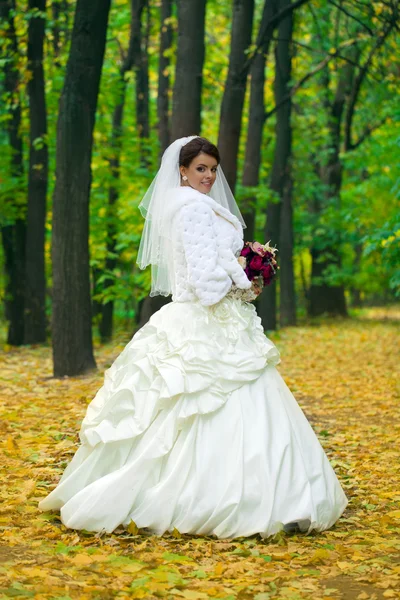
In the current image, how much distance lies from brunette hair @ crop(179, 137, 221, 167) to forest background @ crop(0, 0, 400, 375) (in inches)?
207

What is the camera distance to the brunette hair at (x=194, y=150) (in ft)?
17.3

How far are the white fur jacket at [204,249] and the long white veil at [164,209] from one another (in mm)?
98

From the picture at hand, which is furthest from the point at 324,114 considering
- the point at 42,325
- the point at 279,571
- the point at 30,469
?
the point at 279,571

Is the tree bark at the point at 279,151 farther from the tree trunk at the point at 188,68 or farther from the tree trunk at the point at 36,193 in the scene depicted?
the tree trunk at the point at 188,68

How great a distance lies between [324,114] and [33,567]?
851 inches

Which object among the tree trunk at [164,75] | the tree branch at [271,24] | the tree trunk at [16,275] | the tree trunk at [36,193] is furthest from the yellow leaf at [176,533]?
the tree trunk at [16,275]

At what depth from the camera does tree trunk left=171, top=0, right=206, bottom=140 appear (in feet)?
35.8

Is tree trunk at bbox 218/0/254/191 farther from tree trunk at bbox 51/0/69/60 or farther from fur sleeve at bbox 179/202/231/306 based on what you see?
fur sleeve at bbox 179/202/231/306

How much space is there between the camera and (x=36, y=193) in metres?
14.8

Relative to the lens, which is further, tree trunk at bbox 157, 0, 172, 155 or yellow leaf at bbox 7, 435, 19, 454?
tree trunk at bbox 157, 0, 172, 155

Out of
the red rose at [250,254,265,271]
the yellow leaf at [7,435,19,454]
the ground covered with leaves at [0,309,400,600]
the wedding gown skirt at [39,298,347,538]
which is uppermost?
the red rose at [250,254,265,271]

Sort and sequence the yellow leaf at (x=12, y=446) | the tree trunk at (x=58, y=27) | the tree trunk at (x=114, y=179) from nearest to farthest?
the yellow leaf at (x=12, y=446) < the tree trunk at (x=58, y=27) < the tree trunk at (x=114, y=179)

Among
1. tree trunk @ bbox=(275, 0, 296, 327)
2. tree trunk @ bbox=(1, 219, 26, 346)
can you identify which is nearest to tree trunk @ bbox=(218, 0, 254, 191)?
tree trunk @ bbox=(275, 0, 296, 327)

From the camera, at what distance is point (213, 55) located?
2192 cm
